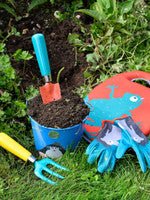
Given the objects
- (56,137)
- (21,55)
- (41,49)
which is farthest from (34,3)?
(56,137)

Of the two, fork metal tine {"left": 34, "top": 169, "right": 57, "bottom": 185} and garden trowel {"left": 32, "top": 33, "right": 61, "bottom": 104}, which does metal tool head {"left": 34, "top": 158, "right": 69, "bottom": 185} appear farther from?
garden trowel {"left": 32, "top": 33, "right": 61, "bottom": 104}

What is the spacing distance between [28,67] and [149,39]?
673 mm

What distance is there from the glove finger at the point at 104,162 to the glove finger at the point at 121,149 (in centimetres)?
4

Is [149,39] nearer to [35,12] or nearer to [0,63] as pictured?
[35,12]

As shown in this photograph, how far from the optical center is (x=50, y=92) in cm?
260

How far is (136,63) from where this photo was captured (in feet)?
9.78

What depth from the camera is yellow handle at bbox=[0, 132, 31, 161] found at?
8.15ft

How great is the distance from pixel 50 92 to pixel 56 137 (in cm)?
23

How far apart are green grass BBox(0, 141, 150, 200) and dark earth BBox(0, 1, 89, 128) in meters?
0.19

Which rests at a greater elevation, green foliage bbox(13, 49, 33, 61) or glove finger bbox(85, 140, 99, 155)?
green foliage bbox(13, 49, 33, 61)

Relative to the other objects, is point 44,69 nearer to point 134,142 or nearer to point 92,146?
point 92,146

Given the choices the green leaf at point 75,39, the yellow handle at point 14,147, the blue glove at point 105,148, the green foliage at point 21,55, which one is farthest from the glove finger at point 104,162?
the green leaf at point 75,39

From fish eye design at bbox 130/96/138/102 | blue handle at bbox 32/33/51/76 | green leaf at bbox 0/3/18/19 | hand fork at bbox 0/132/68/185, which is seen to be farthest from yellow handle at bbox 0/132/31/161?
green leaf at bbox 0/3/18/19

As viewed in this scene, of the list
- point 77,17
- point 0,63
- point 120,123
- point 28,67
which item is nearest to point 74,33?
point 77,17
